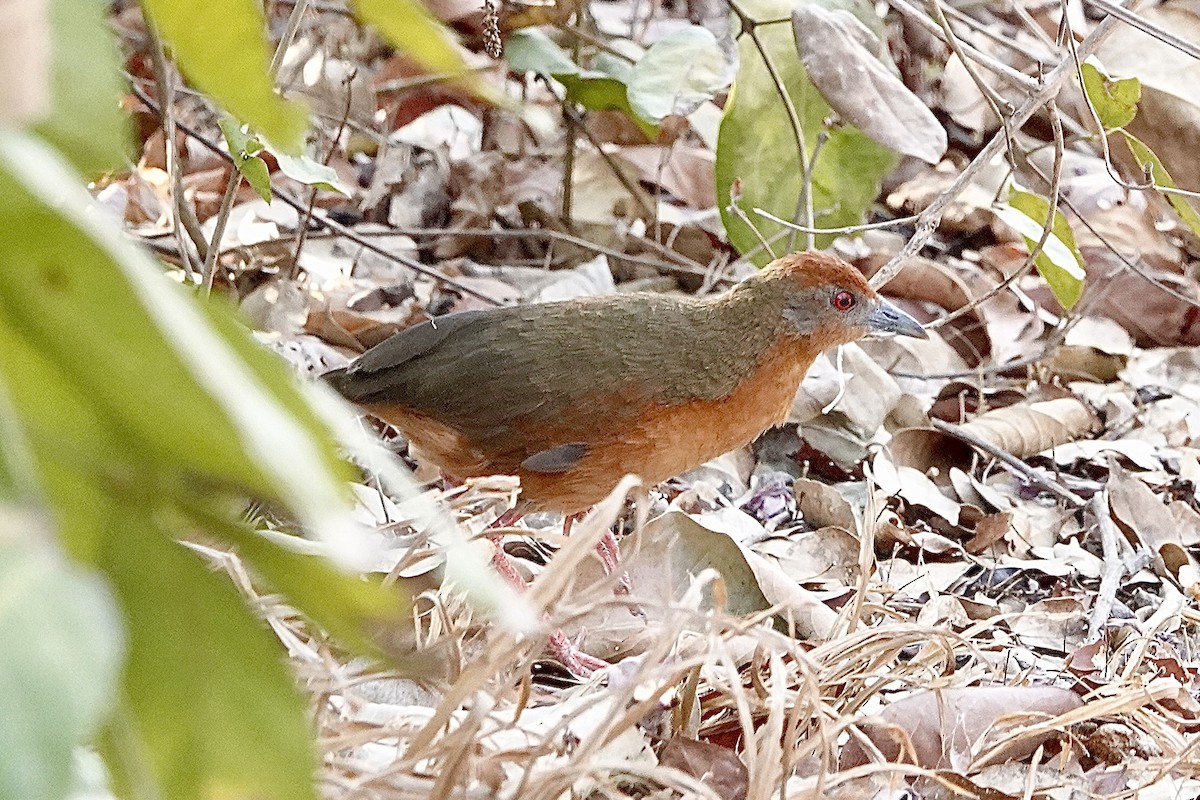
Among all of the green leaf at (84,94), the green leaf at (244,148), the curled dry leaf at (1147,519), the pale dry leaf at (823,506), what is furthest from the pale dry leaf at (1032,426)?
the green leaf at (84,94)

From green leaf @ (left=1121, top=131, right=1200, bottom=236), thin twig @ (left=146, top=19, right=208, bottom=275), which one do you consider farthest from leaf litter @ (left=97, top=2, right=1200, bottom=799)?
thin twig @ (left=146, top=19, right=208, bottom=275)

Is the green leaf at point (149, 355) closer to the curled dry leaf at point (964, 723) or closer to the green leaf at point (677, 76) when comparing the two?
the curled dry leaf at point (964, 723)

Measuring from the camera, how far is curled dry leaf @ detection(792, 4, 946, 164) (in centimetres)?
303

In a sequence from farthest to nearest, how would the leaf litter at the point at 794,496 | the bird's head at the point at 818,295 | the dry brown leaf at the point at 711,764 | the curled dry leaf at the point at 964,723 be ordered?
the bird's head at the point at 818,295, the curled dry leaf at the point at 964,723, the dry brown leaf at the point at 711,764, the leaf litter at the point at 794,496

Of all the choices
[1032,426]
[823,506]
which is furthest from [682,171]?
[823,506]

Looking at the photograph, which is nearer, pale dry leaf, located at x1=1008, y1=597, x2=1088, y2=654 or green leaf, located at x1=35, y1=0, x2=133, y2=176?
green leaf, located at x1=35, y1=0, x2=133, y2=176

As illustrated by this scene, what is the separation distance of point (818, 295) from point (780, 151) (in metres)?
0.56

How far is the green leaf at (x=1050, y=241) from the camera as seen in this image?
320cm

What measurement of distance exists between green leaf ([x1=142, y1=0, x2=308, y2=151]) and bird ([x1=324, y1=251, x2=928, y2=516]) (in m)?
A: 2.12

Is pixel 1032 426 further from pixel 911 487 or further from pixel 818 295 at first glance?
pixel 818 295

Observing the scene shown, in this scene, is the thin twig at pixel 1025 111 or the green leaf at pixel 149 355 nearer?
the green leaf at pixel 149 355

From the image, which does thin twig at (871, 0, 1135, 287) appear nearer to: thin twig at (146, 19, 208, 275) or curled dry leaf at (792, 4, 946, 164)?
curled dry leaf at (792, 4, 946, 164)

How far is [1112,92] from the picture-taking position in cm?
293

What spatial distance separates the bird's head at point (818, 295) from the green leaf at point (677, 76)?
0.61 meters
